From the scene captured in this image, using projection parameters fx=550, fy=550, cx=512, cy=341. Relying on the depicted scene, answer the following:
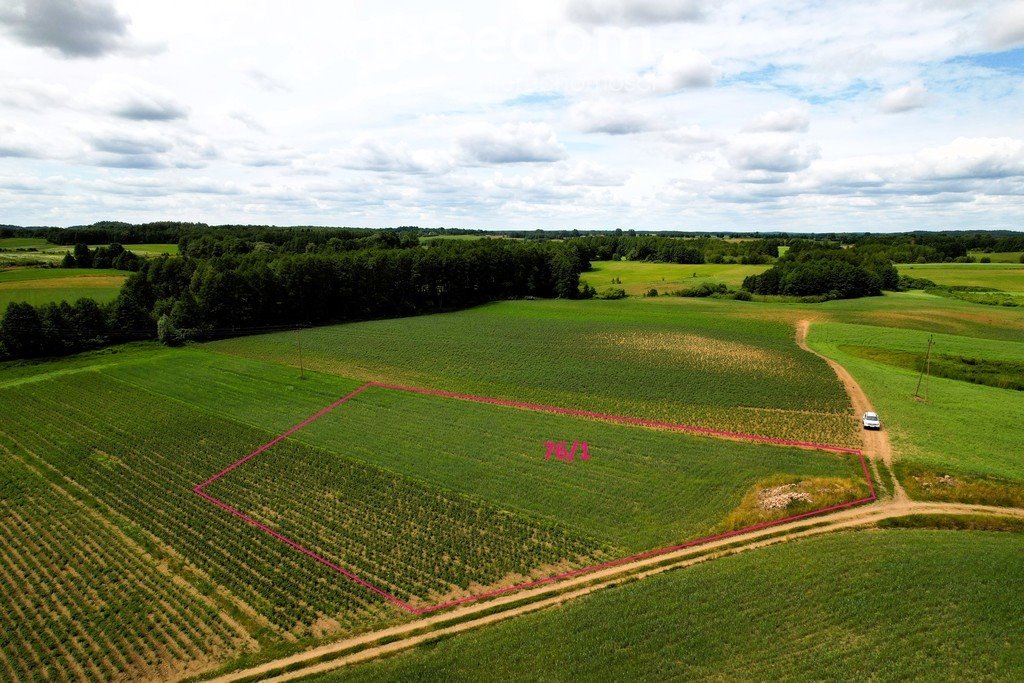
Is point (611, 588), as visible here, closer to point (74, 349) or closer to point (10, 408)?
point (10, 408)

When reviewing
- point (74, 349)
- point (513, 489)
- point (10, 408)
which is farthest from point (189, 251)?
point (513, 489)

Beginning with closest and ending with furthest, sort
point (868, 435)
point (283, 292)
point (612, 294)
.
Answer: point (868, 435)
point (283, 292)
point (612, 294)

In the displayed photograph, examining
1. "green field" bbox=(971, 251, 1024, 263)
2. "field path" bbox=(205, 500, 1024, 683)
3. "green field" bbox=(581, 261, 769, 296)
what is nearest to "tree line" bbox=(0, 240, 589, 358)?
"green field" bbox=(581, 261, 769, 296)

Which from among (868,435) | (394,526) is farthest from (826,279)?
(394,526)

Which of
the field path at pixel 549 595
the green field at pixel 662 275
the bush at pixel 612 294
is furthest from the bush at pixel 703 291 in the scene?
the field path at pixel 549 595

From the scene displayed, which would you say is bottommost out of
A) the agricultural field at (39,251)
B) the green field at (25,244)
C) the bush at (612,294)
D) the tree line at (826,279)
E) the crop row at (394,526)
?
the crop row at (394,526)

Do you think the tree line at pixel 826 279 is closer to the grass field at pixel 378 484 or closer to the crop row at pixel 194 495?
the grass field at pixel 378 484

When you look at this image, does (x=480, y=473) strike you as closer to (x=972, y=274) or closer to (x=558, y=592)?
(x=558, y=592)
